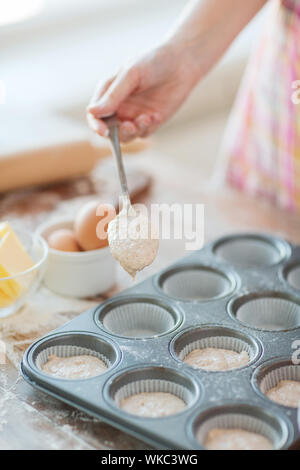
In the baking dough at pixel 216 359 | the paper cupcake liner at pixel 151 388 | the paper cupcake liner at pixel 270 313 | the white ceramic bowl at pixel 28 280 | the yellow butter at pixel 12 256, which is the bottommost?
the paper cupcake liner at pixel 270 313

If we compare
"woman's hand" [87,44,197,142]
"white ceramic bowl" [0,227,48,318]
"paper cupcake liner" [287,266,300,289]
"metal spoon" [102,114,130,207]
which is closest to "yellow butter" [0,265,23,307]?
"white ceramic bowl" [0,227,48,318]

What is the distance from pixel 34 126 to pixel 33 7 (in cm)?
143

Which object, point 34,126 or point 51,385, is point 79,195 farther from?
point 51,385

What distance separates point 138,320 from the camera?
1.52m

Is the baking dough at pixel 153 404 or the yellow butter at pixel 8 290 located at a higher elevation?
the yellow butter at pixel 8 290

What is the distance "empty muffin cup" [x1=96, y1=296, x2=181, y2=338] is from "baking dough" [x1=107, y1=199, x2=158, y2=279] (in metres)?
0.14

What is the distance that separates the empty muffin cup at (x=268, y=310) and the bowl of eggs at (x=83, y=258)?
351mm

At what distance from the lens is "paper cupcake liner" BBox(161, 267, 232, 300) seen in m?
1.62

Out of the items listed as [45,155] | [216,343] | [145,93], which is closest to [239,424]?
[216,343]

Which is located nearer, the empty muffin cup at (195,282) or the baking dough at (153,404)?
the baking dough at (153,404)

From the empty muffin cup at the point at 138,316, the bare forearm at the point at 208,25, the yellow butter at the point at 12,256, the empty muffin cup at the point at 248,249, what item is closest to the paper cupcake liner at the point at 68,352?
the empty muffin cup at the point at 138,316

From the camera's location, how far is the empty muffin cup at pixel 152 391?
121 cm

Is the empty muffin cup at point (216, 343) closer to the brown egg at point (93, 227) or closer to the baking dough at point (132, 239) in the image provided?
the baking dough at point (132, 239)
